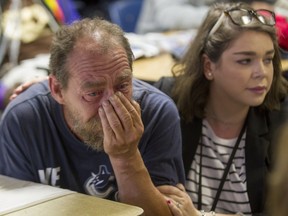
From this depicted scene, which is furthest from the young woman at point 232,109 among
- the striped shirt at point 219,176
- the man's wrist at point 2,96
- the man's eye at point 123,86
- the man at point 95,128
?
the man's wrist at point 2,96

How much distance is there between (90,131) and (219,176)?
618 mm

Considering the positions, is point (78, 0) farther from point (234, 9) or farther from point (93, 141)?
point (93, 141)

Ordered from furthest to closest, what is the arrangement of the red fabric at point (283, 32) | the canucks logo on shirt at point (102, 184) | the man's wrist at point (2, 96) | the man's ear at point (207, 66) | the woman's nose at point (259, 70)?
1. the man's wrist at point (2, 96)
2. the red fabric at point (283, 32)
3. the man's ear at point (207, 66)
4. the woman's nose at point (259, 70)
5. the canucks logo on shirt at point (102, 184)

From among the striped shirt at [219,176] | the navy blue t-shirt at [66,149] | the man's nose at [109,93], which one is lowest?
the striped shirt at [219,176]

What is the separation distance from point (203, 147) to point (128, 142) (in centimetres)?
61

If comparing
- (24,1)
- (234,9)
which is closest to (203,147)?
(234,9)

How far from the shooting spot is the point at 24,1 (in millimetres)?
3350

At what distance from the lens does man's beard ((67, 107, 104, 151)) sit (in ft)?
5.01

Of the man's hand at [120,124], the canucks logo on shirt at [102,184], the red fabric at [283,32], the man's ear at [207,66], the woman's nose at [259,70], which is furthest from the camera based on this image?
the red fabric at [283,32]

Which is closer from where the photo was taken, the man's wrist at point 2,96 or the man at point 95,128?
the man at point 95,128

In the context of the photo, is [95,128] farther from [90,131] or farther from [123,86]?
[123,86]

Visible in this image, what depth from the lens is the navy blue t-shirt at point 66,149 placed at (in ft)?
5.32

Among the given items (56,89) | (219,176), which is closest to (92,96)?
(56,89)

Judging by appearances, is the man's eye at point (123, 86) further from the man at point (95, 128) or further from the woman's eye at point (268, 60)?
the woman's eye at point (268, 60)
